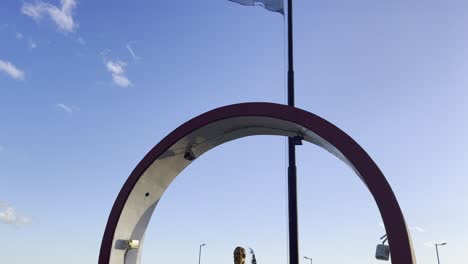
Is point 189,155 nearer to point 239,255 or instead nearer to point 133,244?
point 133,244

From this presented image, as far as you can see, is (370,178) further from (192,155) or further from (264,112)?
(192,155)

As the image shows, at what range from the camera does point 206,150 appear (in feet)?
31.6

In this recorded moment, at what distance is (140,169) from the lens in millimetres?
9008

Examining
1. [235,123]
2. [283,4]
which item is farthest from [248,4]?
[235,123]

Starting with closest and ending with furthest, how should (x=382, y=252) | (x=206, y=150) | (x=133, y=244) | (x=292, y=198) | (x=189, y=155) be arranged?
(x=382, y=252)
(x=292, y=198)
(x=133, y=244)
(x=189, y=155)
(x=206, y=150)

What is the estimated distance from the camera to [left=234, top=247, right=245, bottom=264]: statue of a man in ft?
23.0

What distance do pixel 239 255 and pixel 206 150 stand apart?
306 cm

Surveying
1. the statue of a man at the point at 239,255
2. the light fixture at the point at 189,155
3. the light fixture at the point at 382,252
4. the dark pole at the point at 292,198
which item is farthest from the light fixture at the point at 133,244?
the light fixture at the point at 382,252

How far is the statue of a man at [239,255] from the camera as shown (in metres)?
7.02

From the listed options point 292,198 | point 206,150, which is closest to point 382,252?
point 292,198

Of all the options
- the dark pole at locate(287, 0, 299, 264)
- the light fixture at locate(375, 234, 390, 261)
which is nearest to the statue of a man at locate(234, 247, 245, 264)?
the dark pole at locate(287, 0, 299, 264)

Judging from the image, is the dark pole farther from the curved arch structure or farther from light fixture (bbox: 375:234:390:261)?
light fixture (bbox: 375:234:390:261)

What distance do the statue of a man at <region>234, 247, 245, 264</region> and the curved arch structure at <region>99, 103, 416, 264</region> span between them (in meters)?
2.13

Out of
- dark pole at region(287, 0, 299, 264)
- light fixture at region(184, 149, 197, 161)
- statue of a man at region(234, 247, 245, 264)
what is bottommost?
statue of a man at region(234, 247, 245, 264)
